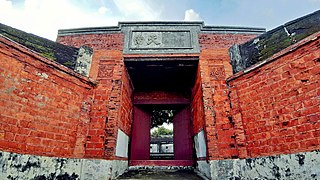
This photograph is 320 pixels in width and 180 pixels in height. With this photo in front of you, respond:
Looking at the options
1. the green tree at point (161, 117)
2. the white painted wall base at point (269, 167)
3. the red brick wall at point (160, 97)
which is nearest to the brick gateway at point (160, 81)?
the white painted wall base at point (269, 167)

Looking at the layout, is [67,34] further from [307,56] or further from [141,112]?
[307,56]

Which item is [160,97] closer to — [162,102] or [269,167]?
[162,102]

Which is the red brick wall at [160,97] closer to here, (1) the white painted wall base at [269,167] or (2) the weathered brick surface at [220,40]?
(2) the weathered brick surface at [220,40]

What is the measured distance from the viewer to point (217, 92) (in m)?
4.74

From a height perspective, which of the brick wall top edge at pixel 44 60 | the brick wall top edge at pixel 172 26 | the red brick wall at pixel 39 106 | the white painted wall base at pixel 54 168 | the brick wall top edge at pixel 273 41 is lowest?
the white painted wall base at pixel 54 168

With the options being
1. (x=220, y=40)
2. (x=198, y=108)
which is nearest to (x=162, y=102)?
(x=198, y=108)

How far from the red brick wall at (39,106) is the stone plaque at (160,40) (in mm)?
2038

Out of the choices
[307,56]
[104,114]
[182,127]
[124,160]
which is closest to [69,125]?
[104,114]

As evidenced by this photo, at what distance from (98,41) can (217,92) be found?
3.79m

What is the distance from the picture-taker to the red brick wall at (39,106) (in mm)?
3125

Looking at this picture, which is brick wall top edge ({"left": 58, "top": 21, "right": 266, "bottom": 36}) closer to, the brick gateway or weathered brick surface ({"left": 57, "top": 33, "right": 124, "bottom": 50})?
the brick gateway

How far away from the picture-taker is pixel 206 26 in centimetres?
566

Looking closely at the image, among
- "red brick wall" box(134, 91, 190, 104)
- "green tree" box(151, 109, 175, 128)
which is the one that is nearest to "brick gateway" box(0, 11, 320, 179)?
"red brick wall" box(134, 91, 190, 104)

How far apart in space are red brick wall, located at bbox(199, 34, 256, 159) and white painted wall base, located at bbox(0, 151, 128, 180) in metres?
2.41
